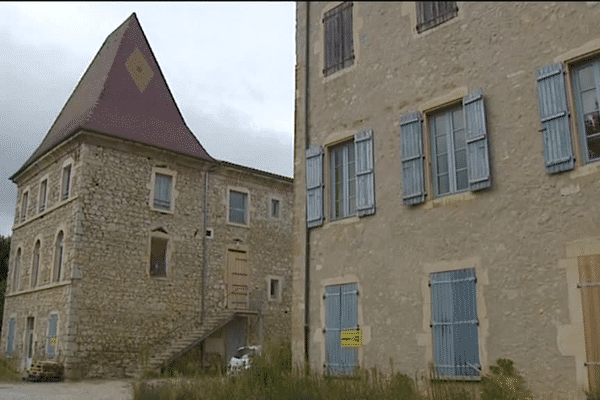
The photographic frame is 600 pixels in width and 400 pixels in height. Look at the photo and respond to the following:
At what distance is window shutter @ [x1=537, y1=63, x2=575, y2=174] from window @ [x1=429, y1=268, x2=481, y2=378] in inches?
68.0

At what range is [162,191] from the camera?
60.8ft

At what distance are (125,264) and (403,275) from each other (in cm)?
1097

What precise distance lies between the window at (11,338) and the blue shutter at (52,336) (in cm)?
339

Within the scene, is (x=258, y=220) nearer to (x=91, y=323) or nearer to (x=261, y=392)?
(x=91, y=323)

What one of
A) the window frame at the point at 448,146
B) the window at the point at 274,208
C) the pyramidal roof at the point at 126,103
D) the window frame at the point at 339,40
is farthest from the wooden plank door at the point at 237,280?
the window frame at the point at 448,146

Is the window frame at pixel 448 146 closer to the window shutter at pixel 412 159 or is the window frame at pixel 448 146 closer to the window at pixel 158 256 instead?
the window shutter at pixel 412 159

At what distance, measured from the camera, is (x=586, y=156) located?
6.82 meters

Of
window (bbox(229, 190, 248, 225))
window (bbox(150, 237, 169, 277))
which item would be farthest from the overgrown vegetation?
window (bbox(229, 190, 248, 225))

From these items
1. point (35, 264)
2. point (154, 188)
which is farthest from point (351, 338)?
point (35, 264)

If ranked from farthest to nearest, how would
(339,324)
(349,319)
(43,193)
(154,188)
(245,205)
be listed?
(245,205), (43,193), (154,188), (339,324), (349,319)

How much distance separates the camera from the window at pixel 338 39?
33.0ft

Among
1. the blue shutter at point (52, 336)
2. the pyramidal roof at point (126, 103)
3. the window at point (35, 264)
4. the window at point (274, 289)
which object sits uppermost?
the pyramidal roof at point (126, 103)

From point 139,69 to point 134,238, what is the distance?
6309mm

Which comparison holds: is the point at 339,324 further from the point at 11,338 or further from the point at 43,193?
the point at 11,338
